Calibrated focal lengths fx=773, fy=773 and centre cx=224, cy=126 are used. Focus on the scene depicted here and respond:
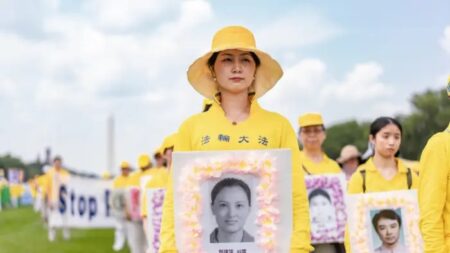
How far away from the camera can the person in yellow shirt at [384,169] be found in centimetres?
526

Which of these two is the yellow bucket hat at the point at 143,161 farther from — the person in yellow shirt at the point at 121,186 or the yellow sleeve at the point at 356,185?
the yellow sleeve at the point at 356,185

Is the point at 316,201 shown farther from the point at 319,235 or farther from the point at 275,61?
the point at 275,61

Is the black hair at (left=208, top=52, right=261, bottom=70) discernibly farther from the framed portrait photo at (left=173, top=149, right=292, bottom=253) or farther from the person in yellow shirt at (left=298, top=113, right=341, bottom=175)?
the person in yellow shirt at (left=298, top=113, right=341, bottom=175)

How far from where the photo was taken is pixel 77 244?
1684 cm

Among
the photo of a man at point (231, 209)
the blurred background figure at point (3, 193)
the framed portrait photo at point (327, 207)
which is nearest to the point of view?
the photo of a man at point (231, 209)

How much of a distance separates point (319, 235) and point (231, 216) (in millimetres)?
3258

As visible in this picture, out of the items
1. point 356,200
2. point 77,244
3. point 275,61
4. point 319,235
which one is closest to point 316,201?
point 319,235

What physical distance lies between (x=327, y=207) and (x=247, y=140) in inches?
126

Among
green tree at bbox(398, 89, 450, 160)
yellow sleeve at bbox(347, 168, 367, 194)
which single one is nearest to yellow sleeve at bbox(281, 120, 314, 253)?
yellow sleeve at bbox(347, 168, 367, 194)

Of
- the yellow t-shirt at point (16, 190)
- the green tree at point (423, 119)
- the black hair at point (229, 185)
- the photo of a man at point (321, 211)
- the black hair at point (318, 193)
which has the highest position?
the green tree at point (423, 119)

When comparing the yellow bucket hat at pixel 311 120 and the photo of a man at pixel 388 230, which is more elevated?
the yellow bucket hat at pixel 311 120

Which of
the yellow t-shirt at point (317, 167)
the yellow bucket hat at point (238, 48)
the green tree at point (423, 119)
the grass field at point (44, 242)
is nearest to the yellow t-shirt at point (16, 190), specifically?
the grass field at point (44, 242)

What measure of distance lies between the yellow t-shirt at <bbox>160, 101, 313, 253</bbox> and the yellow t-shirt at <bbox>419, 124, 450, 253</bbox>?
0.57m

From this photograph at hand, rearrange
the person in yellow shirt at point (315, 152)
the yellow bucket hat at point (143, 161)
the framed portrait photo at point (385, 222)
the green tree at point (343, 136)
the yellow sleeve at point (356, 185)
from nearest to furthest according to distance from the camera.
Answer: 1. the framed portrait photo at point (385, 222)
2. the yellow sleeve at point (356, 185)
3. the person in yellow shirt at point (315, 152)
4. the yellow bucket hat at point (143, 161)
5. the green tree at point (343, 136)
